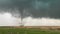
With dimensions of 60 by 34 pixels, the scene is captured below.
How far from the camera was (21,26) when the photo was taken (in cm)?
4038

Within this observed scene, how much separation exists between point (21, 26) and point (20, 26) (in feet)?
3.12

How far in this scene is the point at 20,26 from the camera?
41281mm
